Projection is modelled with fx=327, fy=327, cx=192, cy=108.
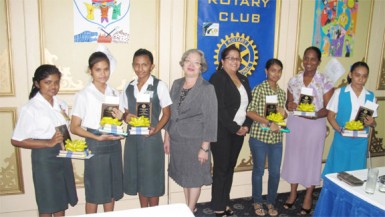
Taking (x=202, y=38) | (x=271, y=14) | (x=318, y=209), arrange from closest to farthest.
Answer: (x=318, y=209), (x=202, y=38), (x=271, y=14)

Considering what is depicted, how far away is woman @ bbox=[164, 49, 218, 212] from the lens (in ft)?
10.8

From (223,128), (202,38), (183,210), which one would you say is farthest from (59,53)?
(183,210)

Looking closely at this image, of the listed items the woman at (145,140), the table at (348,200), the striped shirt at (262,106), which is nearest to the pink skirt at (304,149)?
the striped shirt at (262,106)

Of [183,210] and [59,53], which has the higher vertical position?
[59,53]

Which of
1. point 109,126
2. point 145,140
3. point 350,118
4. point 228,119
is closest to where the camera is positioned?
point 109,126

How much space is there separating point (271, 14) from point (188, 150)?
6.91 ft

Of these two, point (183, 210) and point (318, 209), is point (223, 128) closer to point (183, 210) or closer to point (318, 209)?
Result: point (318, 209)

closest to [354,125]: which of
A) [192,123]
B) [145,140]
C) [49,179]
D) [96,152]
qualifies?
[192,123]

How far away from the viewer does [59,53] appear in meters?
3.51

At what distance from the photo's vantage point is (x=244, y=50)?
412 centimetres

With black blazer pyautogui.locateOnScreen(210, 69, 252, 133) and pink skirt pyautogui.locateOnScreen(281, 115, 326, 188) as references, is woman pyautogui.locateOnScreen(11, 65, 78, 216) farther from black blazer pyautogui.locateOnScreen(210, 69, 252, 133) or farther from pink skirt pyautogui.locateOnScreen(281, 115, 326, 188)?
pink skirt pyautogui.locateOnScreen(281, 115, 326, 188)

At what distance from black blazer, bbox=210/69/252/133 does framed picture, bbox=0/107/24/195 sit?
2167mm

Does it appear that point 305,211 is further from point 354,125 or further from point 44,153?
point 44,153

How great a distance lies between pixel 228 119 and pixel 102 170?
1.37 metres
